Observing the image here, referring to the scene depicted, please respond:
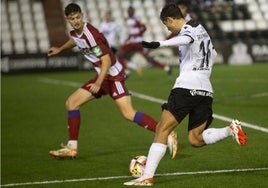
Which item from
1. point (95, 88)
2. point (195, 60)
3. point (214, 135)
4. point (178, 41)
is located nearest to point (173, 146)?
point (214, 135)

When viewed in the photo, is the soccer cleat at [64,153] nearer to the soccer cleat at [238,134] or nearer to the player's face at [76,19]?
the player's face at [76,19]

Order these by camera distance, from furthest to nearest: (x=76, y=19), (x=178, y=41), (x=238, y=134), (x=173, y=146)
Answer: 1. (x=76, y=19)
2. (x=173, y=146)
3. (x=238, y=134)
4. (x=178, y=41)

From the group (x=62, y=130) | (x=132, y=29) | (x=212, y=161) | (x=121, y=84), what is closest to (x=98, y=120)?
(x=62, y=130)

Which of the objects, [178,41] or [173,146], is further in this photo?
[173,146]

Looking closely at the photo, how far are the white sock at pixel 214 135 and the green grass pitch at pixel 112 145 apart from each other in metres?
0.41

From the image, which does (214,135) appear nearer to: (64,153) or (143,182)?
(143,182)

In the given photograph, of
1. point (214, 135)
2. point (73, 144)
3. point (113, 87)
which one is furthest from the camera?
point (113, 87)

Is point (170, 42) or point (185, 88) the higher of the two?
point (170, 42)

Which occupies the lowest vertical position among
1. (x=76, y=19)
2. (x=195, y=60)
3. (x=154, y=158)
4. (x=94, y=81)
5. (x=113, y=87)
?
(x=154, y=158)

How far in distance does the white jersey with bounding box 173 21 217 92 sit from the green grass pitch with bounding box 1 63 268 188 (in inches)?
42.5

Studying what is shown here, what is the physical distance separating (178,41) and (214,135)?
137cm

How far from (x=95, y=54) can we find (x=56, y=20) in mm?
21791

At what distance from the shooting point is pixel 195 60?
8.12m

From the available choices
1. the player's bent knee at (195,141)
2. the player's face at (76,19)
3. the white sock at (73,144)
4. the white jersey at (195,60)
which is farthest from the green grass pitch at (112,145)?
the player's face at (76,19)
